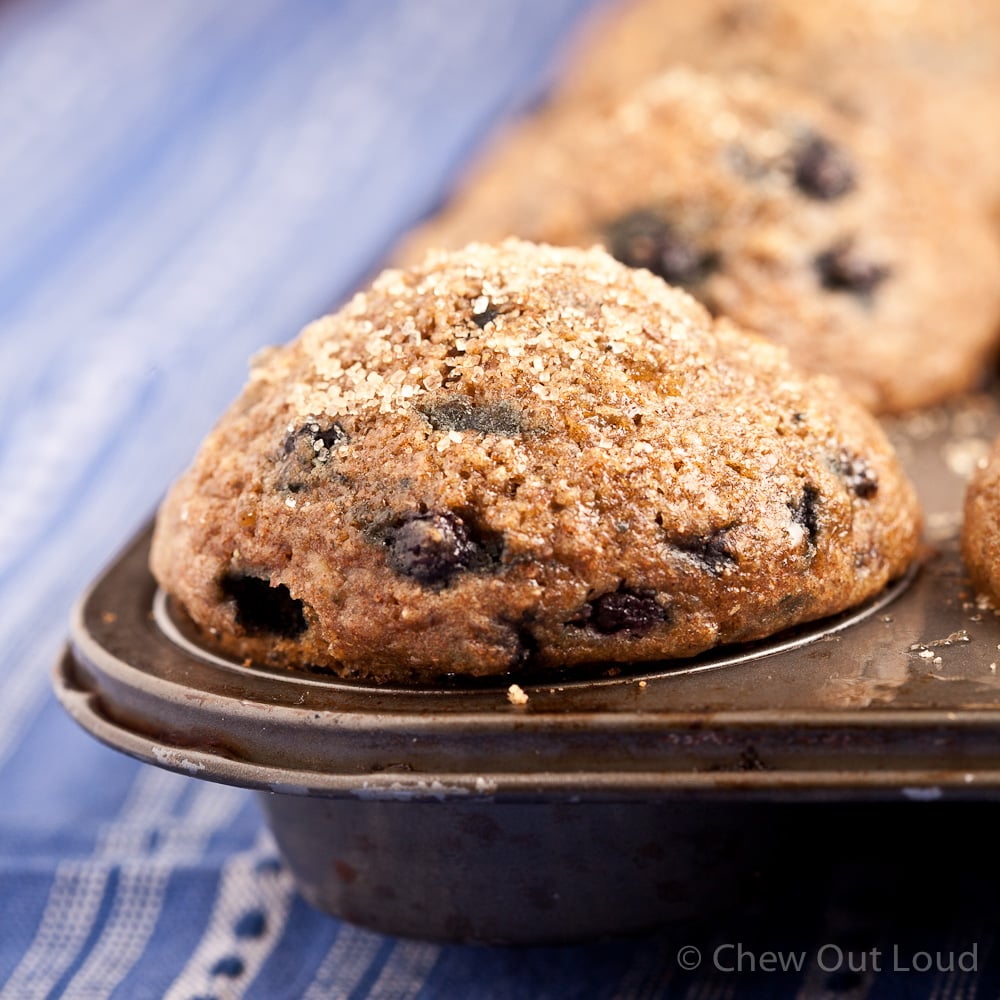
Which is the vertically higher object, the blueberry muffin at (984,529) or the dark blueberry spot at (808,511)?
the dark blueberry spot at (808,511)

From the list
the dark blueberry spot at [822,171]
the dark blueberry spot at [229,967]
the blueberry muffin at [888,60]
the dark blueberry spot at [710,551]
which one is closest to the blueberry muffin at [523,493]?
the dark blueberry spot at [710,551]

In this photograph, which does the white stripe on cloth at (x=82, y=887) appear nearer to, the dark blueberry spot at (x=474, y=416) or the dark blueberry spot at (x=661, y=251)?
the dark blueberry spot at (x=474, y=416)

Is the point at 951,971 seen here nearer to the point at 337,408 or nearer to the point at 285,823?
the point at 285,823

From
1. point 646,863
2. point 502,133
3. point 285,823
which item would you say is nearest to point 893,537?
point 646,863

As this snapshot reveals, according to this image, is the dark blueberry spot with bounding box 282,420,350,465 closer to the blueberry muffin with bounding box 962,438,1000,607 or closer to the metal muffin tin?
the metal muffin tin

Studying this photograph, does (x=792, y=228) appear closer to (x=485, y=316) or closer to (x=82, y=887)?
(x=485, y=316)

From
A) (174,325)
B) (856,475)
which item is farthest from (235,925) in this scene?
(174,325)

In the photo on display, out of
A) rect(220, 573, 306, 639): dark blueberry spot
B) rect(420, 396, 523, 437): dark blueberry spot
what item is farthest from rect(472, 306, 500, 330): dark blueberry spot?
rect(220, 573, 306, 639): dark blueberry spot
